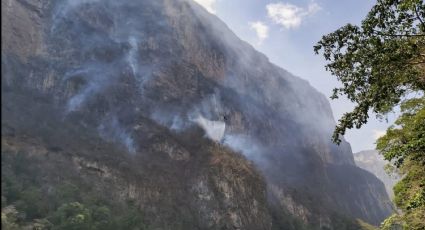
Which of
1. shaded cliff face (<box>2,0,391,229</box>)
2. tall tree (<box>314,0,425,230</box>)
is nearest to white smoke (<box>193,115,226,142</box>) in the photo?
shaded cliff face (<box>2,0,391,229</box>)

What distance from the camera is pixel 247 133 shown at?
150125 millimetres

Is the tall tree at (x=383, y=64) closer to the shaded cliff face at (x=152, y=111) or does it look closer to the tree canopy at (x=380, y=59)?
the tree canopy at (x=380, y=59)

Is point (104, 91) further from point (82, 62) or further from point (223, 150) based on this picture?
point (223, 150)

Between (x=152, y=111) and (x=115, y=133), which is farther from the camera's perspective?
(x=152, y=111)

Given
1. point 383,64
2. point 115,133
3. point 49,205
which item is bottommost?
point 49,205

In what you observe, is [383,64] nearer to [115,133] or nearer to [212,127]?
[115,133]

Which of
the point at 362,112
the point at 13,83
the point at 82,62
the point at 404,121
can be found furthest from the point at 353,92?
the point at 82,62

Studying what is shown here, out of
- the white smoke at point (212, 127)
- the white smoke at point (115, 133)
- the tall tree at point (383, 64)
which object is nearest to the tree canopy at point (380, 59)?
the tall tree at point (383, 64)

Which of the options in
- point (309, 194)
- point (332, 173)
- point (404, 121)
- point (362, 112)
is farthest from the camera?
point (332, 173)

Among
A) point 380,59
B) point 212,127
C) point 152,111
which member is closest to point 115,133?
point 152,111

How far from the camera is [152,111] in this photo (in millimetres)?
111562

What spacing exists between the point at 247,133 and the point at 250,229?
208 feet

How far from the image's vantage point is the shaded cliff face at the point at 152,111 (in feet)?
286

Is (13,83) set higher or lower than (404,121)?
lower
